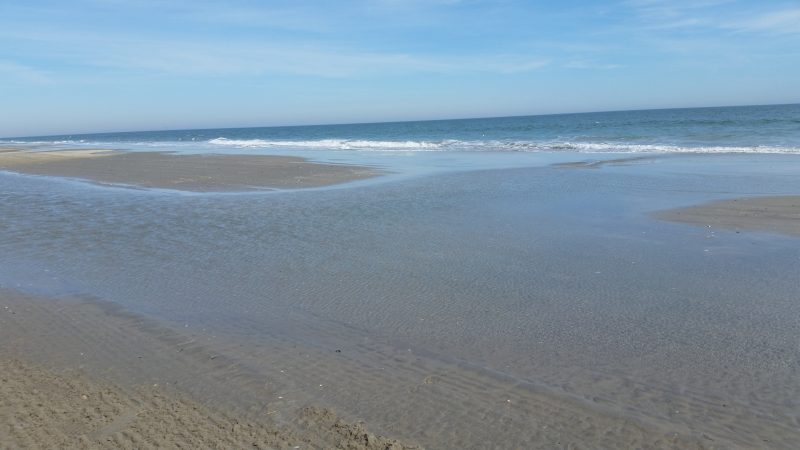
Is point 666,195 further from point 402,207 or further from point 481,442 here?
point 481,442

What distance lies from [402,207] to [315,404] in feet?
33.0

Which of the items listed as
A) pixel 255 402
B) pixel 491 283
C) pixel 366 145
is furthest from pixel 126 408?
pixel 366 145

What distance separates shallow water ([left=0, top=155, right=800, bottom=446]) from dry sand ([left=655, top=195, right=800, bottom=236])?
587 millimetres

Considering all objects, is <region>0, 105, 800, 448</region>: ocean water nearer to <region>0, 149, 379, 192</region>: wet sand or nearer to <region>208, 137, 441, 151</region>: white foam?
<region>0, 149, 379, 192</region>: wet sand

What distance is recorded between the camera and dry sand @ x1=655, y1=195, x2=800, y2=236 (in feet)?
36.8

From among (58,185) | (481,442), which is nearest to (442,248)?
(481,442)

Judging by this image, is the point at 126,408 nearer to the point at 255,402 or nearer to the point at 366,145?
the point at 255,402

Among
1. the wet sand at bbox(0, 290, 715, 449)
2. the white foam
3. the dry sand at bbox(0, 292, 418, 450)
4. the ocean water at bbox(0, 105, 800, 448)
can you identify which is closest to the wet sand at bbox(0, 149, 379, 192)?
the ocean water at bbox(0, 105, 800, 448)

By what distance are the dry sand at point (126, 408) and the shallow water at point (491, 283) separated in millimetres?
937

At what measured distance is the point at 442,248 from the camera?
33.2 feet

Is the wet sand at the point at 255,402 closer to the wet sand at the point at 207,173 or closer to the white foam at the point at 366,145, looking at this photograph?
the wet sand at the point at 207,173

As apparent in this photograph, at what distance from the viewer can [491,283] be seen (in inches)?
318

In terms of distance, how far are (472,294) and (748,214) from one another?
7.59m

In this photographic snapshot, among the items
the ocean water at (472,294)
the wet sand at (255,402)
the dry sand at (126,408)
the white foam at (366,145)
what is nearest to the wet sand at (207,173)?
the ocean water at (472,294)
